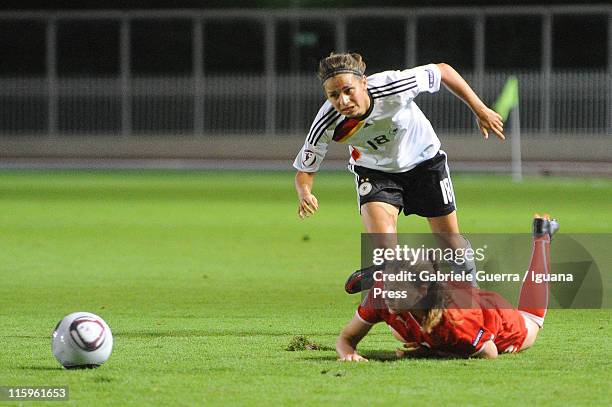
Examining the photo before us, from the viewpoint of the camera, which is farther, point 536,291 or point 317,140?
point 317,140

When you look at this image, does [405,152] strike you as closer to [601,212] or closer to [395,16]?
[601,212]

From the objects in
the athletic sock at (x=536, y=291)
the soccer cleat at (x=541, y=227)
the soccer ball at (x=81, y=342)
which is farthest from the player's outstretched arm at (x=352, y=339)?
the soccer cleat at (x=541, y=227)

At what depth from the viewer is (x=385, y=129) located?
8.76 metres

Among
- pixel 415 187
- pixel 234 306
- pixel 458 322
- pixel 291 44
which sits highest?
pixel 291 44

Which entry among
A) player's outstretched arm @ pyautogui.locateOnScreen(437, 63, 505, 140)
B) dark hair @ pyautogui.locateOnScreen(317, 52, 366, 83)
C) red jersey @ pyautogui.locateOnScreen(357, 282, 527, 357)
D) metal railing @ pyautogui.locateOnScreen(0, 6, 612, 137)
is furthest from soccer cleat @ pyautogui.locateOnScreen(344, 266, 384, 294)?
metal railing @ pyautogui.locateOnScreen(0, 6, 612, 137)

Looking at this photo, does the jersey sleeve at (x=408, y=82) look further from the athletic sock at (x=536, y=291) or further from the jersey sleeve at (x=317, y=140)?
the athletic sock at (x=536, y=291)

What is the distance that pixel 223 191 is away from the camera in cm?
2727

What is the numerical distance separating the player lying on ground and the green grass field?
0.12 m

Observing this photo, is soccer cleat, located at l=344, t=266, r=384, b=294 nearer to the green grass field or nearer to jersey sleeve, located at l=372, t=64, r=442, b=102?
the green grass field

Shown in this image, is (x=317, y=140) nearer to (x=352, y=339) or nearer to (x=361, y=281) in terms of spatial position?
(x=361, y=281)

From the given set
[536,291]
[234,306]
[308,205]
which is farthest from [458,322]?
[234,306]

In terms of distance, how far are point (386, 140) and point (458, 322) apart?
2005 millimetres

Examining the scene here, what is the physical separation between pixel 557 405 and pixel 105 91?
3742 centimetres

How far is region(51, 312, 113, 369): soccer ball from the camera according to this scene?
23.2ft
